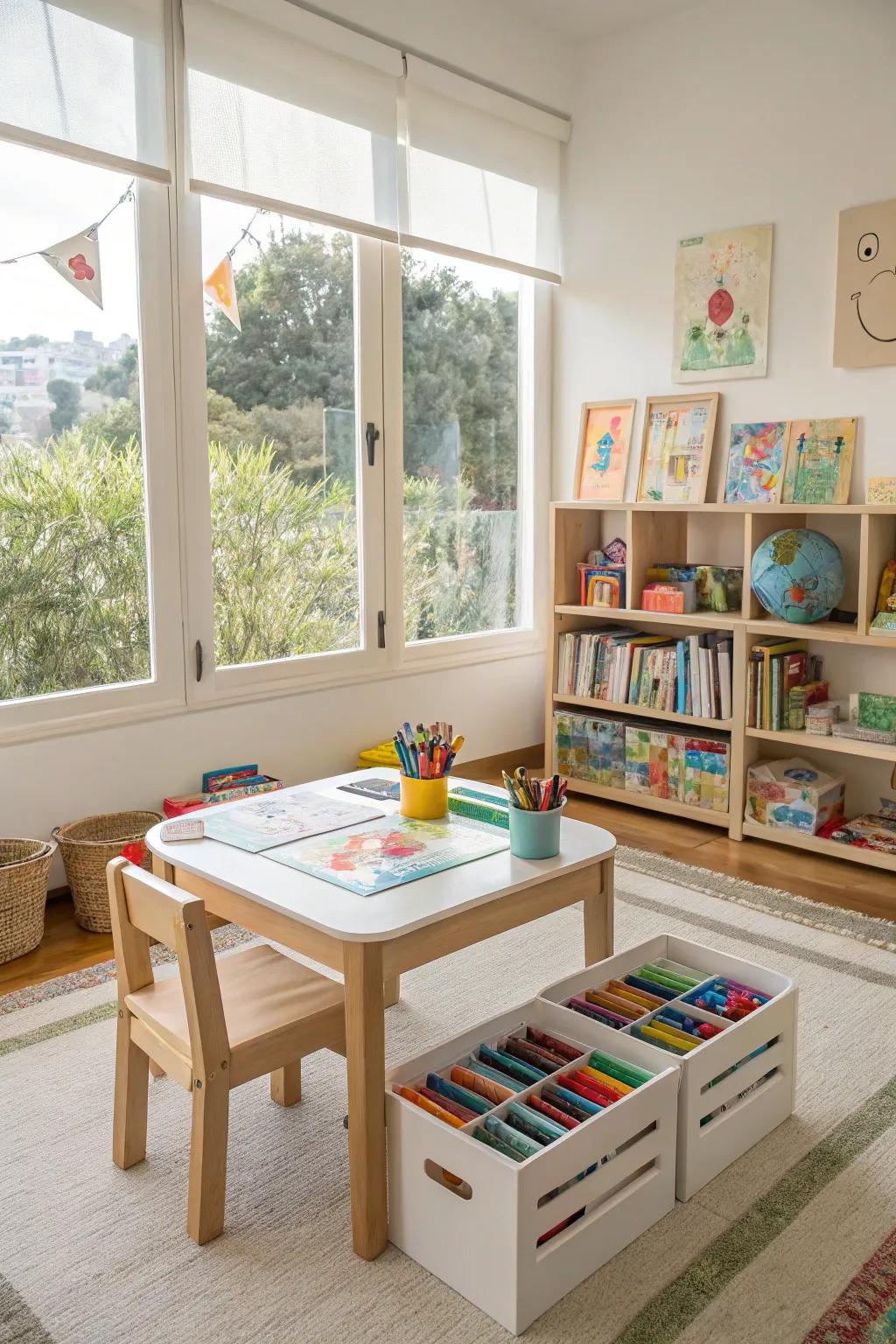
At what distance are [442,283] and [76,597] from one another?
190 cm

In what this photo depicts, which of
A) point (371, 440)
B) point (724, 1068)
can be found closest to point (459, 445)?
point (371, 440)

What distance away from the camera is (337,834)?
204cm

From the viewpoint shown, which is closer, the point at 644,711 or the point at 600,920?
the point at 600,920

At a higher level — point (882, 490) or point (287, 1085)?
point (882, 490)

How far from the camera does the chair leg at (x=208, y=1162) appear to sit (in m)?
1.65

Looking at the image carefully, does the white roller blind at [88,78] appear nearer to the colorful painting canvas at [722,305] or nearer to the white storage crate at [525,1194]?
the colorful painting canvas at [722,305]

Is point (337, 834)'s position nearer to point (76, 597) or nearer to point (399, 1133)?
point (399, 1133)

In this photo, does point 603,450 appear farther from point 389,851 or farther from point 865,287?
point 389,851

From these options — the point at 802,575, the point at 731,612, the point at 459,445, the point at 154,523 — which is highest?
the point at 459,445

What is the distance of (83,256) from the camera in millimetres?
3016

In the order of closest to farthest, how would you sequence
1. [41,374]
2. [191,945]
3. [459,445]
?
[191,945]
[41,374]
[459,445]

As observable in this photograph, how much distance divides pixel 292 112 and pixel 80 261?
2.98ft

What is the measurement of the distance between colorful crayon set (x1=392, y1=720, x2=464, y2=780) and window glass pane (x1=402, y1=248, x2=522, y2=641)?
200 centimetres

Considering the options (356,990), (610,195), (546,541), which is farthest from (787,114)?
(356,990)
